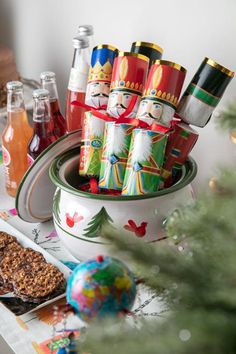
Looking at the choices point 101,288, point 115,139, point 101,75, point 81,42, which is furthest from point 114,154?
point 101,288

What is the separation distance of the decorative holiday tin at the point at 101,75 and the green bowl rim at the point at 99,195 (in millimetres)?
95

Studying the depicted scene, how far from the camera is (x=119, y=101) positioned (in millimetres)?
786

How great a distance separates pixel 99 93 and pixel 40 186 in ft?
0.59

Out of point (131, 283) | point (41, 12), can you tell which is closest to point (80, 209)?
point (131, 283)

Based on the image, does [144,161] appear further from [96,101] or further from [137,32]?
[137,32]

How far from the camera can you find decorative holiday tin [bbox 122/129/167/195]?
2.46 feet

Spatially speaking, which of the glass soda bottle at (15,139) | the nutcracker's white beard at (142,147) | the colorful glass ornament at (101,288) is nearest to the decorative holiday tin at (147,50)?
the nutcracker's white beard at (142,147)

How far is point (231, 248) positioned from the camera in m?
0.38

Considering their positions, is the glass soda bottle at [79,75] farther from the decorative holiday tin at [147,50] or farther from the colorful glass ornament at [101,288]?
the colorful glass ornament at [101,288]

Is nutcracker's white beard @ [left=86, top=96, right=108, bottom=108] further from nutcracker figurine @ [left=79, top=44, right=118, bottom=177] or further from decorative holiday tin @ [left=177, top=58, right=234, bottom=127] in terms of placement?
decorative holiday tin @ [left=177, top=58, right=234, bottom=127]

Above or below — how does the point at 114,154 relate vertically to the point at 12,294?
above

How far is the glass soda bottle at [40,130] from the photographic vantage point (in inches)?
36.5

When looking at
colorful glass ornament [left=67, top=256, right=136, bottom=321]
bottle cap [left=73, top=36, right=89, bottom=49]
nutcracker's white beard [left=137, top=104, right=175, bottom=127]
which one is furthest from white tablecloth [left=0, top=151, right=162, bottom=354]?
bottle cap [left=73, top=36, right=89, bottom=49]

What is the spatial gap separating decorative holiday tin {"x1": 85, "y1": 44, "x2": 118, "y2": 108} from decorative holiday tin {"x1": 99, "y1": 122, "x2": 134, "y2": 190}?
2.5 inches
